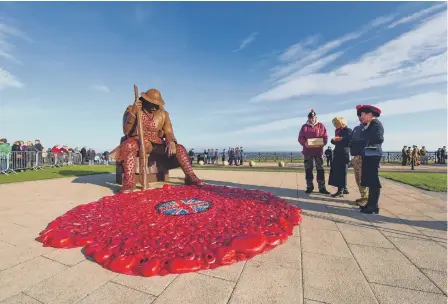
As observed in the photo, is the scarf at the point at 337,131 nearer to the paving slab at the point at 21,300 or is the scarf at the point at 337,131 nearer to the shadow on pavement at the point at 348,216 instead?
the shadow on pavement at the point at 348,216

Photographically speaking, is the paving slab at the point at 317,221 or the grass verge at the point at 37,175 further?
the grass verge at the point at 37,175

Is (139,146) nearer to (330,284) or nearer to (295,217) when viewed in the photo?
(295,217)

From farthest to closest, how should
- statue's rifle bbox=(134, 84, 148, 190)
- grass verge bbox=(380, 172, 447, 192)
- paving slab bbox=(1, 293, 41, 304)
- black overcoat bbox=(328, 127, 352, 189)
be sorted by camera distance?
grass verge bbox=(380, 172, 447, 192) < statue's rifle bbox=(134, 84, 148, 190) < black overcoat bbox=(328, 127, 352, 189) < paving slab bbox=(1, 293, 41, 304)

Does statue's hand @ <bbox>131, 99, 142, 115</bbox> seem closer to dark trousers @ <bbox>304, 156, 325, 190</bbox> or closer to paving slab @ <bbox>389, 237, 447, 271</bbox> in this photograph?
dark trousers @ <bbox>304, 156, 325, 190</bbox>

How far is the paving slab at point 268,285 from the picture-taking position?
186 cm

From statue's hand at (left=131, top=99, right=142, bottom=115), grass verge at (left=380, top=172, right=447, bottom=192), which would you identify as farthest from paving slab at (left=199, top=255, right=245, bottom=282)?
grass verge at (left=380, top=172, right=447, bottom=192)

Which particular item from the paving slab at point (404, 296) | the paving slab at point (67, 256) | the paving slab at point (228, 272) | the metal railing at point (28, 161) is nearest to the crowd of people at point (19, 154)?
the metal railing at point (28, 161)

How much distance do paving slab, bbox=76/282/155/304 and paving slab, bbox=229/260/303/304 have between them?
0.70m

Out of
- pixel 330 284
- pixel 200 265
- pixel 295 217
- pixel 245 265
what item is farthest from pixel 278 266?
pixel 295 217

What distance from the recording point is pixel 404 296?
189 centimetres

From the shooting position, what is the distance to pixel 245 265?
241cm

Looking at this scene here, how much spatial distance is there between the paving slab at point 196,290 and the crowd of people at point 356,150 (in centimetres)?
362

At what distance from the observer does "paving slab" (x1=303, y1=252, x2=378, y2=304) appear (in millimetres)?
1878

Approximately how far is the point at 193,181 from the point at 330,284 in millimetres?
5335
